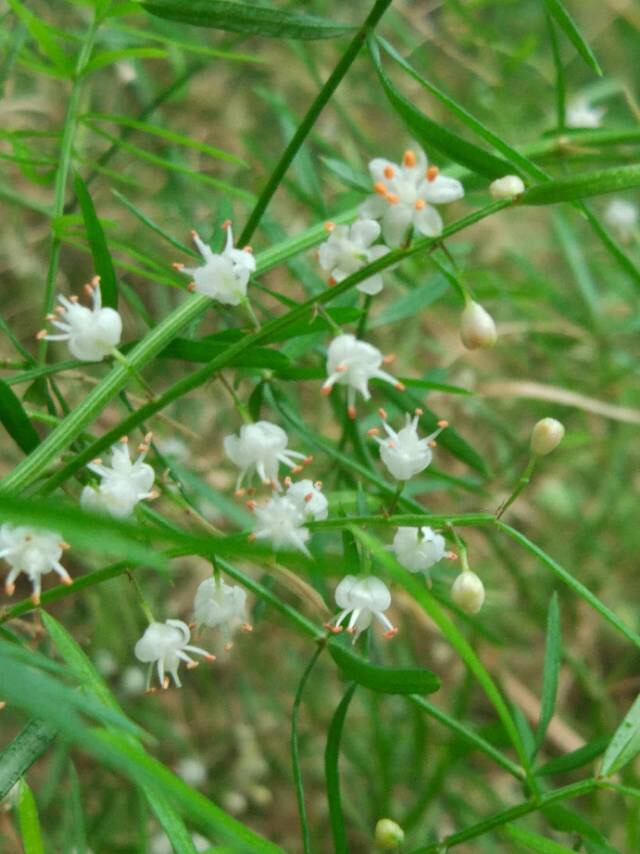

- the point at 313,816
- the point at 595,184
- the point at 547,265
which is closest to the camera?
the point at 595,184

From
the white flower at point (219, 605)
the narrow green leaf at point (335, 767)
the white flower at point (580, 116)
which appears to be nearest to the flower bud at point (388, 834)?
the narrow green leaf at point (335, 767)

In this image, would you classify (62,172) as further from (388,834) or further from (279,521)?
(388,834)

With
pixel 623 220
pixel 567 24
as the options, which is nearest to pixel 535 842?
pixel 567 24

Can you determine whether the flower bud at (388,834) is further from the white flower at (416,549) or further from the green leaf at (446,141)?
the green leaf at (446,141)

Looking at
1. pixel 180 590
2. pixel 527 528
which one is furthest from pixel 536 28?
pixel 180 590

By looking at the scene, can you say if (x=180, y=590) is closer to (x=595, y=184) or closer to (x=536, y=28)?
(x=595, y=184)

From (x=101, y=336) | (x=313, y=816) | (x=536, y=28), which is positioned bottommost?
(x=101, y=336)
